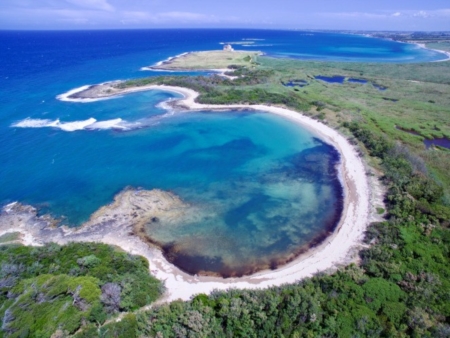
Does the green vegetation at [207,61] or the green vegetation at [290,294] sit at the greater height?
the green vegetation at [290,294]

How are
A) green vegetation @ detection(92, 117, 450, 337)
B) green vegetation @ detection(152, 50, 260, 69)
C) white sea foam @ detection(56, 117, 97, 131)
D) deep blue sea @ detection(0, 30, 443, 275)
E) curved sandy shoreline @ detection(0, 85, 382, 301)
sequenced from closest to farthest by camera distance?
green vegetation @ detection(92, 117, 450, 337), curved sandy shoreline @ detection(0, 85, 382, 301), deep blue sea @ detection(0, 30, 443, 275), white sea foam @ detection(56, 117, 97, 131), green vegetation @ detection(152, 50, 260, 69)

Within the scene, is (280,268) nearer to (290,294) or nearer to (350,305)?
(290,294)

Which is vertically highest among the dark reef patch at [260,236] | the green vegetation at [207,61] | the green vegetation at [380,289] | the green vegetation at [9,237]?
the green vegetation at [380,289]

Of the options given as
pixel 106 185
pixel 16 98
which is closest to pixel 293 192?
pixel 106 185

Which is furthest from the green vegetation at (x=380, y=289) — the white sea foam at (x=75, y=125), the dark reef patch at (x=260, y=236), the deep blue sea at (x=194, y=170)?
the white sea foam at (x=75, y=125)

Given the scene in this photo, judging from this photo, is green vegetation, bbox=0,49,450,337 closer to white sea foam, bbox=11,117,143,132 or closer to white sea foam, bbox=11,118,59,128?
white sea foam, bbox=11,117,143,132

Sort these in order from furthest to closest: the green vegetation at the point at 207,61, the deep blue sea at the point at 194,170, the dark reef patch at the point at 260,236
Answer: the green vegetation at the point at 207,61 → the deep blue sea at the point at 194,170 → the dark reef patch at the point at 260,236

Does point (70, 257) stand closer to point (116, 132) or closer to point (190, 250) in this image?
point (190, 250)

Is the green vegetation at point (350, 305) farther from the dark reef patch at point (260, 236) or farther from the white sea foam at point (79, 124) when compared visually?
the white sea foam at point (79, 124)

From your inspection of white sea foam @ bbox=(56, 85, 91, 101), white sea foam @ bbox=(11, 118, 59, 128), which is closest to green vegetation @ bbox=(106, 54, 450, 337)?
white sea foam @ bbox=(11, 118, 59, 128)
